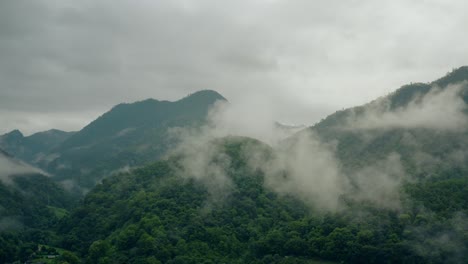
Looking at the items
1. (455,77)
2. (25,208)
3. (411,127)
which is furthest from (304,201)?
(25,208)

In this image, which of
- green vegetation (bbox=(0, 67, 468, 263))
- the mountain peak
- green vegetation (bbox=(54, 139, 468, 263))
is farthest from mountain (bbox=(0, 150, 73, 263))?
the mountain peak

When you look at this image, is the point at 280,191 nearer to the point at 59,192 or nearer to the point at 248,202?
the point at 248,202

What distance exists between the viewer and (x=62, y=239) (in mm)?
81875

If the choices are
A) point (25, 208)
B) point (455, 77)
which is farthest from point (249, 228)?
point (455, 77)

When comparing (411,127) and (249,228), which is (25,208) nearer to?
(249,228)

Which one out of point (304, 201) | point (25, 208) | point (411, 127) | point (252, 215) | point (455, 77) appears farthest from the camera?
point (455, 77)

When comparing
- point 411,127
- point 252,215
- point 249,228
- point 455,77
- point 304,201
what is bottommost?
point 249,228

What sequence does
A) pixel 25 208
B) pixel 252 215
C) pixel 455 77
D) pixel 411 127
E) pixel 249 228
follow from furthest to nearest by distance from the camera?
pixel 455 77 → pixel 25 208 → pixel 411 127 → pixel 252 215 → pixel 249 228

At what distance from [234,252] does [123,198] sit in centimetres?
3213

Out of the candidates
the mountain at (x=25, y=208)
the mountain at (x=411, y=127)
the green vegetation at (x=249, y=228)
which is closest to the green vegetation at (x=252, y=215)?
the green vegetation at (x=249, y=228)

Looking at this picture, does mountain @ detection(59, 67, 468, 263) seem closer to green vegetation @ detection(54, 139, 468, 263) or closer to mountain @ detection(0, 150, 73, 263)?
green vegetation @ detection(54, 139, 468, 263)

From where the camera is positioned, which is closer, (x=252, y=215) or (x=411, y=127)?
(x=252, y=215)

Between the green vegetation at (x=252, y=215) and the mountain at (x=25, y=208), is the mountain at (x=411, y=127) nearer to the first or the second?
the green vegetation at (x=252, y=215)

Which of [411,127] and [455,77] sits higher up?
[455,77]
